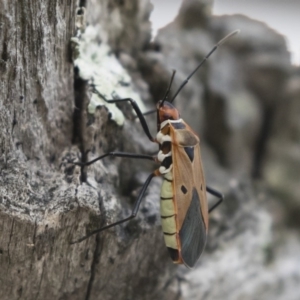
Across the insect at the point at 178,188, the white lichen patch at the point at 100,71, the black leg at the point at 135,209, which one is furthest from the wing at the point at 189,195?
the white lichen patch at the point at 100,71

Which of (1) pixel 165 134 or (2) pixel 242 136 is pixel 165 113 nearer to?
(1) pixel 165 134

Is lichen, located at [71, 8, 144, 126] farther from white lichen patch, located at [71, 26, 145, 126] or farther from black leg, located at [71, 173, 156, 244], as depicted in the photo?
black leg, located at [71, 173, 156, 244]

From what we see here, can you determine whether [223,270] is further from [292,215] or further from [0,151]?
[0,151]

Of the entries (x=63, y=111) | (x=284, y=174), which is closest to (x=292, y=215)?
(x=284, y=174)

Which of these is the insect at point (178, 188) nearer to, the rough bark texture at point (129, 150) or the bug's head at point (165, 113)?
the bug's head at point (165, 113)

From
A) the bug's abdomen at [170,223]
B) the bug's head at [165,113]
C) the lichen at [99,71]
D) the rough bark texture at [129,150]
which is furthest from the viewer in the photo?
the bug's head at [165,113]

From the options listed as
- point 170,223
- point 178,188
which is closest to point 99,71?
point 178,188

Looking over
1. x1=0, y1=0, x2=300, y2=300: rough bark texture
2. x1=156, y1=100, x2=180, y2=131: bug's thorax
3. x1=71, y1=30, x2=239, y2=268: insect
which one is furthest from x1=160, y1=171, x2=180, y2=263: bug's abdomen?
x1=156, y1=100, x2=180, y2=131: bug's thorax

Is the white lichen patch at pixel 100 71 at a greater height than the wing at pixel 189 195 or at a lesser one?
greater
